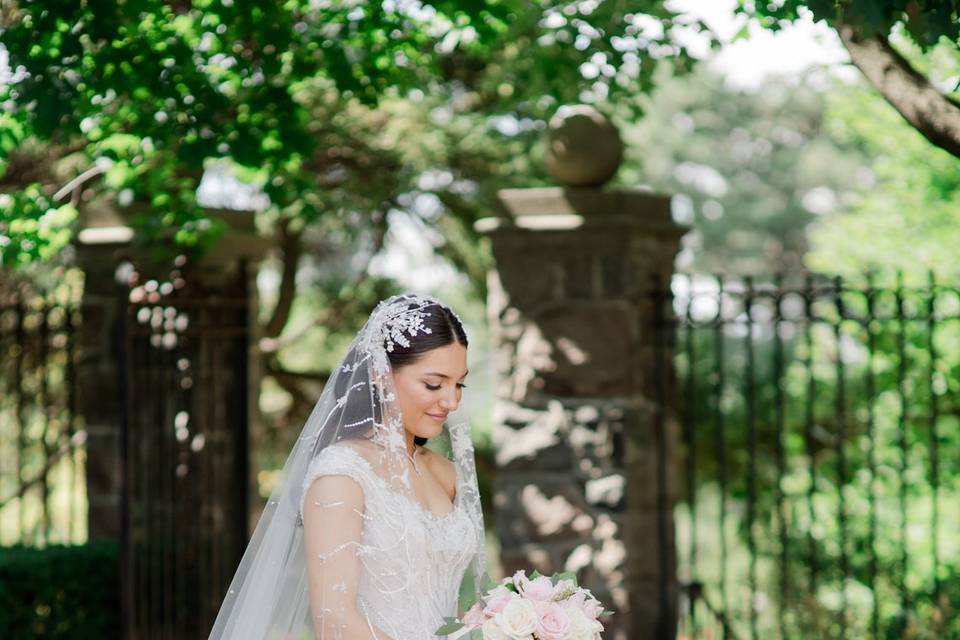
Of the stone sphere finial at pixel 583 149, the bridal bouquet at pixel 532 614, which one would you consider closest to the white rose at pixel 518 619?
the bridal bouquet at pixel 532 614

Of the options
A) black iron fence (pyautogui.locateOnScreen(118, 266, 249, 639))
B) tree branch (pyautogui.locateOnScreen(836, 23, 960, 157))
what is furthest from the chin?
black iron fence (pyautogui.locateOnScreen(118, 266, 249, 639))

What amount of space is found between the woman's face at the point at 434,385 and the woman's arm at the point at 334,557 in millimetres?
293

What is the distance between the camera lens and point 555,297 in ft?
18.0

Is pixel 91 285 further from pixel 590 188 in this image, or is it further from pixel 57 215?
pixel 590 188

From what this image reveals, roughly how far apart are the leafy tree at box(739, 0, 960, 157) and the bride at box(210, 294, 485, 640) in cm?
142

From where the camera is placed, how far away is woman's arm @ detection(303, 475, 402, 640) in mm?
2879

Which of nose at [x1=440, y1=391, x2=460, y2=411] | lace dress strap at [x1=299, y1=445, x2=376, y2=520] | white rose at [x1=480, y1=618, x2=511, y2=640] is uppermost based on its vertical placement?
nose at [x1=440, y1=391, x2=460, y2=411]

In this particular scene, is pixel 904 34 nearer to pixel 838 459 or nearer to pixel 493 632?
pixel 838 459

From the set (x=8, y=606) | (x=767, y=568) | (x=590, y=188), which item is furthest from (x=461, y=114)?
(x=767, y=568)

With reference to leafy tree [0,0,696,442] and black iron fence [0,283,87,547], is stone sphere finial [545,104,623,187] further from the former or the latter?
black iron fence [0,283,87,547]

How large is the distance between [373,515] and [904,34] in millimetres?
2417

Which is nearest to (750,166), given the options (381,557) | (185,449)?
(185,449)

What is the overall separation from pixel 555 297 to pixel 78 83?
2.25m

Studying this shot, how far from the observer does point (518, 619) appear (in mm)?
2709
